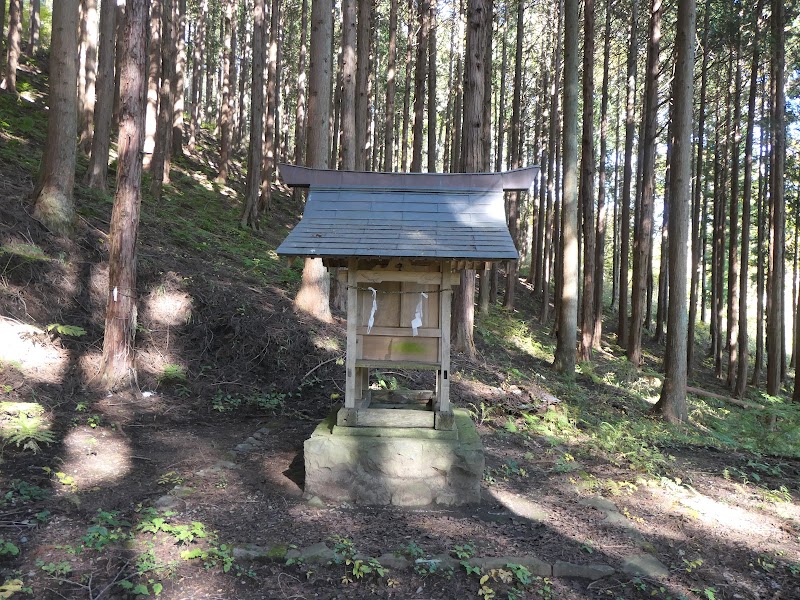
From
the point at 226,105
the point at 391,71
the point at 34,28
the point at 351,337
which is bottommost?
the point at 351,337

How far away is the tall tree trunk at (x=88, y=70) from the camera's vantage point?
1628 centimetres

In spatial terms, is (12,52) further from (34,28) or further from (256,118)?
(34,28)

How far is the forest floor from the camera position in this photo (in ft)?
14.5

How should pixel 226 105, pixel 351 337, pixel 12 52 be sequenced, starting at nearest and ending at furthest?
pixel 351 337 → pixel 12 52 → pixel 226 105

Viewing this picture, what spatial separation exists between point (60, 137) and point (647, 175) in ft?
46.4

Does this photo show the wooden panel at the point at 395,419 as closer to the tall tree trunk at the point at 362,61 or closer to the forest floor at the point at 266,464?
the forest floor at the point at 266,464

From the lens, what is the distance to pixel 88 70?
1714 centimetres

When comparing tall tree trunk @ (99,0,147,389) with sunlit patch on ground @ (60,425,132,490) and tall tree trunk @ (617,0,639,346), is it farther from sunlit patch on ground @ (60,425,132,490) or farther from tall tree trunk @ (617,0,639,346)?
tall tree trunk @ (617,0,639,346)

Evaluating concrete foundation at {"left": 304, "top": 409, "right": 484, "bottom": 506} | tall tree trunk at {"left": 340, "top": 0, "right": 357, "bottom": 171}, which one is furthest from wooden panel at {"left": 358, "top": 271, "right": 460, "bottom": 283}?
tall tree trunk at {"left": 340, "top": 0, "right": 357, "bottom": 171}

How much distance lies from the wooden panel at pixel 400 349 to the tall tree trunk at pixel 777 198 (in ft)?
45.2

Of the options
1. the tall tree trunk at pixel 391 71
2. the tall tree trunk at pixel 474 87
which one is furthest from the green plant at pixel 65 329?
the tall tree trunk at pixel 391 71

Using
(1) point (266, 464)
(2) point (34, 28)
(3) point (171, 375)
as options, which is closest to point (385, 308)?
(1) point (266, 464)

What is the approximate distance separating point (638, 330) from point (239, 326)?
1236 centimetres

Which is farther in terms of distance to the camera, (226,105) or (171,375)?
(226,105)
